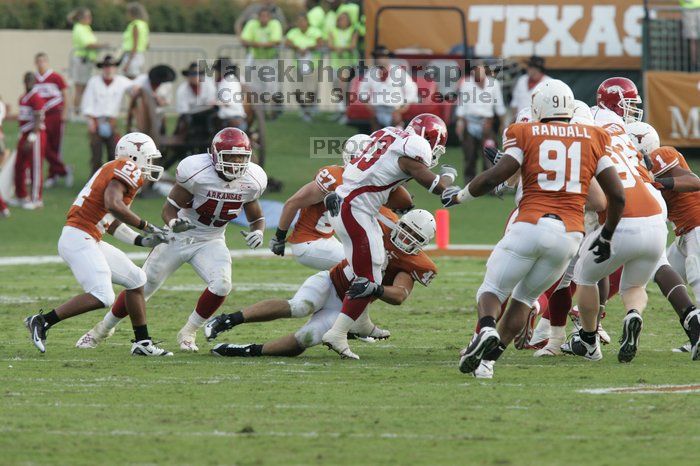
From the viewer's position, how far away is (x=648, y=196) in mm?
8141

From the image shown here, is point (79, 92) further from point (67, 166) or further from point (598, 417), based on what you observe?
point (598, 417)

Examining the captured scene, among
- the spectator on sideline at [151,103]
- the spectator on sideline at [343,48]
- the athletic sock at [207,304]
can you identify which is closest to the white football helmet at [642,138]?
the athletic sock at [207,304]

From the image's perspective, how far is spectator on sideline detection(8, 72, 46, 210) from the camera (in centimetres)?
1781

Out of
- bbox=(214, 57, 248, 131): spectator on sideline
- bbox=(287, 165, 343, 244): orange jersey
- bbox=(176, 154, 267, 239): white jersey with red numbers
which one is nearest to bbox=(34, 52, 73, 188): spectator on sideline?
bbox=(214, 57, 248, 131): spectator on sideline

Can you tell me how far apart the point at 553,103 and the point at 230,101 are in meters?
10.9

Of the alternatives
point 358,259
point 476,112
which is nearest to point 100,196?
point 358,259

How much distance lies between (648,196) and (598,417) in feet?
7.28

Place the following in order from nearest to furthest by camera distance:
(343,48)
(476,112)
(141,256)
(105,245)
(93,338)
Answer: (105,245), (93,338), (141,256), (476,112), (343,48)

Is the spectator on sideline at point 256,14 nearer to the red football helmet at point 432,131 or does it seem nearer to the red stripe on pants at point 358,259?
the red football helmet at point 432,131

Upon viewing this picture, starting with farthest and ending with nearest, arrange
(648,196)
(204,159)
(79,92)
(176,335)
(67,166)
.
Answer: (79,92), (67,166), (176,335), (204,159), (648,196)

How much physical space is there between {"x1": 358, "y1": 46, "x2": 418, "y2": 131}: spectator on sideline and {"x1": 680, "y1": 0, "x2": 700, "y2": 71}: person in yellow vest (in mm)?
4011

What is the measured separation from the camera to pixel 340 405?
21.8 feet

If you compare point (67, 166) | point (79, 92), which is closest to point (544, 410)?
point (67, 166)

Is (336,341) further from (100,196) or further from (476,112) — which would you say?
(476,112)
